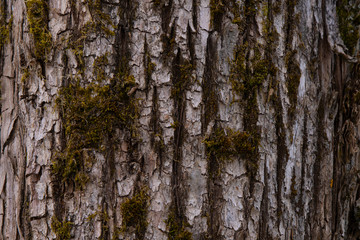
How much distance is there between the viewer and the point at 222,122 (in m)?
1.55

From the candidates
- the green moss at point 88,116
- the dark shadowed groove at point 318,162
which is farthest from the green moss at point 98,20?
the dark shadowed groove at point 318,162

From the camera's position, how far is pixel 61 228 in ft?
4.80

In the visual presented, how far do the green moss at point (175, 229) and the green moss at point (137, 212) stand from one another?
13 cm

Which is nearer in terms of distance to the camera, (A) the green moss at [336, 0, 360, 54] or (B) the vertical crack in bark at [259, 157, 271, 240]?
(B) the vertical crack in bark at [259, 157, 271, 240]

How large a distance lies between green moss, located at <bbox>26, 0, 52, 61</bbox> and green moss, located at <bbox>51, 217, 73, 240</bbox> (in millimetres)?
856

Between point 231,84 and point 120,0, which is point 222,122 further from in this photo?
point 120,0

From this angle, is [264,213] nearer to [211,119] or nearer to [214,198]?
[214,198]

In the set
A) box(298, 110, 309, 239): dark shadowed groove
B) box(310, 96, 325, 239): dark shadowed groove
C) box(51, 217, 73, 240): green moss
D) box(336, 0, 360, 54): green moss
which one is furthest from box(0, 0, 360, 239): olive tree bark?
box(336, 0, 360, 54): green moss

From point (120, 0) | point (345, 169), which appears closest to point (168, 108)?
point (120, 0)

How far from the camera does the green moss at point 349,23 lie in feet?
6.54

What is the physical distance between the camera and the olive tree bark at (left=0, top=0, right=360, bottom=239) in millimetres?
1474

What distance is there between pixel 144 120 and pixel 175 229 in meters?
0.59

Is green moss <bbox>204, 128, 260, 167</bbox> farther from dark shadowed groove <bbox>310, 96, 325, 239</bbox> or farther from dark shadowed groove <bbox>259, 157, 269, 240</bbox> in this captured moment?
dark shadowed groove <bbox>310, 96, 325, 239</bbox>

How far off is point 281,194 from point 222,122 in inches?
22.4
